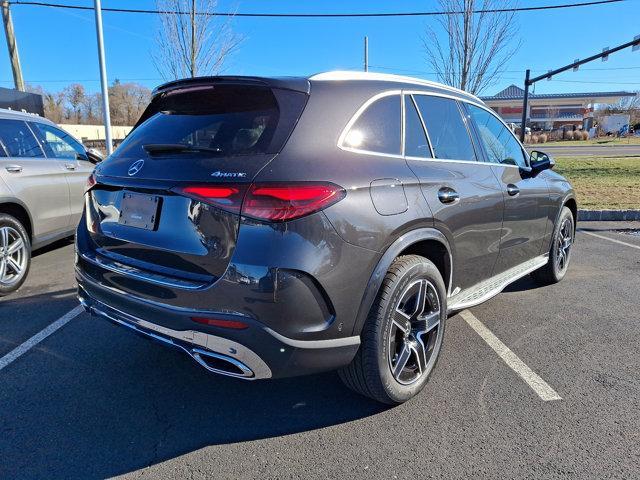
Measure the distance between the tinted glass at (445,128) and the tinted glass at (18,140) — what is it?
434 centimetres

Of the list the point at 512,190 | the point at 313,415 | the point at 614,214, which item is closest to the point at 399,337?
the point at 313,415

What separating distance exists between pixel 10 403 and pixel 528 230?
13.4ft

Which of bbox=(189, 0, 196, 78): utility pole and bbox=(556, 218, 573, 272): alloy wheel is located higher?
bbox=(189, 0, 196, 78): utility pole

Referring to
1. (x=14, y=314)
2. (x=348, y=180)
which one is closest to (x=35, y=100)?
(x=14, y=314)

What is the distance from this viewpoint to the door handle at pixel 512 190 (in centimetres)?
385

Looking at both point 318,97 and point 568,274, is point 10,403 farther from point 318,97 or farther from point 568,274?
point 568,274

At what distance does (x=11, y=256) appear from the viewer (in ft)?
15.9

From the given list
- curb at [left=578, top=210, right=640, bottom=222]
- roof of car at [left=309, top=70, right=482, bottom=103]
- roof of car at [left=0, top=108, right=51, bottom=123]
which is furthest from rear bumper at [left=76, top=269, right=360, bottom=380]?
curb at [left=578, top=210, right=640, bottom=222]

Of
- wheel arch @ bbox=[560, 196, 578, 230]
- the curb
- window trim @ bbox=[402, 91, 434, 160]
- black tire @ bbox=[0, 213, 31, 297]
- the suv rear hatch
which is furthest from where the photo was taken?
the curb

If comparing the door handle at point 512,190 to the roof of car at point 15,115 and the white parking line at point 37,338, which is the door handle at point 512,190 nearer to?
the white parking line at point 37,338

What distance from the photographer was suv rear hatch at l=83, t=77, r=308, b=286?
229 cm

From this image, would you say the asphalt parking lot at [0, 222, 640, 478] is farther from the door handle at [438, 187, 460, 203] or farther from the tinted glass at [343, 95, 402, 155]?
the tinted glass at [343, 95, 402, 155]

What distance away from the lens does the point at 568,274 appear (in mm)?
5742

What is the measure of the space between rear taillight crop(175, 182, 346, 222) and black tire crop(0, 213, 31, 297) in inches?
139
